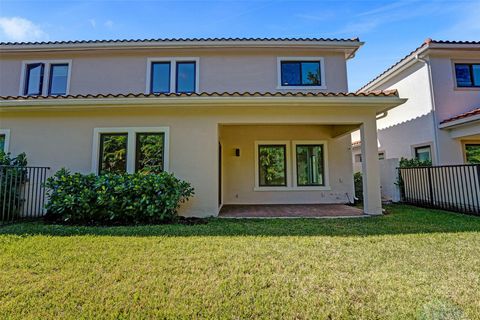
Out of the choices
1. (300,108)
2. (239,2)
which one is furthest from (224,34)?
(300,108)

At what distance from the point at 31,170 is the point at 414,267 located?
10544 millimetres

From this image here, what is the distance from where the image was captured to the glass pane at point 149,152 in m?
7.89

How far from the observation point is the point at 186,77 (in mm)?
10641

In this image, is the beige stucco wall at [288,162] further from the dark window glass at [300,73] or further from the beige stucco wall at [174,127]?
the beige stucco wall at [174,127]

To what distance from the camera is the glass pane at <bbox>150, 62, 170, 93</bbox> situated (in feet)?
34.3

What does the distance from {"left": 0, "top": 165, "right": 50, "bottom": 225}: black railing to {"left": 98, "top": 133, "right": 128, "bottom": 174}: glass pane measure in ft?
6.00

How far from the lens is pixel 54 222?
6672mm

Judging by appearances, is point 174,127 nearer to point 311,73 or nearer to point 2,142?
point 2,142

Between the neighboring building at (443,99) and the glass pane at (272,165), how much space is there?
22.7ft

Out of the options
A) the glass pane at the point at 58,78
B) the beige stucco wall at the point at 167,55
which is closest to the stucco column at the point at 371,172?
the beige stucco wall at the point at 167,55

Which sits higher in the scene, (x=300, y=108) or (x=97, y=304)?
(x=300, y=108)

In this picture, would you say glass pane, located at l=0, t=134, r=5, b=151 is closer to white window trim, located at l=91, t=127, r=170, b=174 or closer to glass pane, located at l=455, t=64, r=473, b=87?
white window trim, located at l=91, t=127, r=170, b=174

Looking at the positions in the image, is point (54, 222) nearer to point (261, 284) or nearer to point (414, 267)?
point (261, 284)

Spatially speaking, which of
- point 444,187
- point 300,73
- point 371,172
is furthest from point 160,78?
point 444,187
